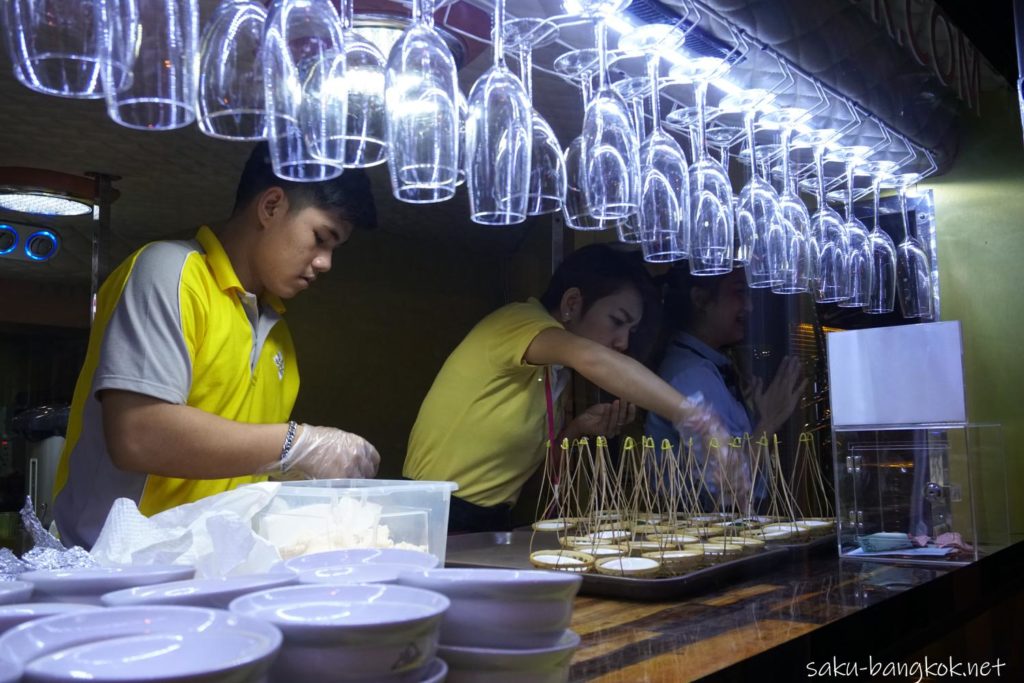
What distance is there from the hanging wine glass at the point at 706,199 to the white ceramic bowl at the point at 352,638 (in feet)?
3.43

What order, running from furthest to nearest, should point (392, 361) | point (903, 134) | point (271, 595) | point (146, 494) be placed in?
point (903, 134) < point (392, 361) < point (146, 494) < point (271, 595)

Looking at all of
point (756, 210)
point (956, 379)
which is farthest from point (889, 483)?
point (756, 210)

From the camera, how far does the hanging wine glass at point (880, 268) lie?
2189 mm

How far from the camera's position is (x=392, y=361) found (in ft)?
5.30

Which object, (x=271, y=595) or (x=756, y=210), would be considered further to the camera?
(x=756, y=210)

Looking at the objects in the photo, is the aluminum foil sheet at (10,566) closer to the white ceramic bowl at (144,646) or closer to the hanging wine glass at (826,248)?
the white ceramic bowl at (144,646)

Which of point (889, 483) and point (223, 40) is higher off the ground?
point (223, 40)

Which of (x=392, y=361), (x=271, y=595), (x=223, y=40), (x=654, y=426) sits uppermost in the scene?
(x=223, y=40)

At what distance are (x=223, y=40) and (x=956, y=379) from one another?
1.67 m

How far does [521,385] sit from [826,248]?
0.82 metres

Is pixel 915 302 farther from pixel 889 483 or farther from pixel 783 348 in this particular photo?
pixel 889 483

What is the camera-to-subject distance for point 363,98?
897 millimetres

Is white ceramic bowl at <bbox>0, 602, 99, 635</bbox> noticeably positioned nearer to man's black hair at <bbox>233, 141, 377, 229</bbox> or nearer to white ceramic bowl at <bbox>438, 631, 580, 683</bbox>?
white ceramic bowl at <bbox>438, 631, 580, 683</bbox>

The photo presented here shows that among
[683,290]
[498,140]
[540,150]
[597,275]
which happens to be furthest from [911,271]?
[498,140]
